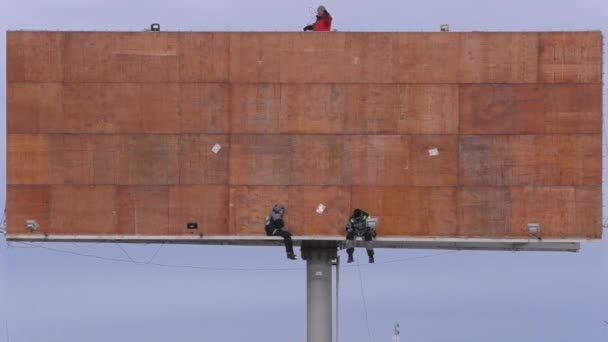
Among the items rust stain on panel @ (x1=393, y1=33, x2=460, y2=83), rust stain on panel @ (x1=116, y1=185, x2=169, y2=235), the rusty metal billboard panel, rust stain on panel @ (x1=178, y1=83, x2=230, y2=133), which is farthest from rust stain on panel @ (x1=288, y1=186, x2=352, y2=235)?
rust stain on panel @ (x1=393, y1=33, x2=460, y2=83)

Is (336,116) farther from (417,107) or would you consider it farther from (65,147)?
(65,147)

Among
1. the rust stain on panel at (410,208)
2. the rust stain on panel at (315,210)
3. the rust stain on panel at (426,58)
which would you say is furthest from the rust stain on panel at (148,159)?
the rust stain on panel at (426,58)

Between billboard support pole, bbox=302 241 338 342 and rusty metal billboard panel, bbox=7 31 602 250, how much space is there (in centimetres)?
235

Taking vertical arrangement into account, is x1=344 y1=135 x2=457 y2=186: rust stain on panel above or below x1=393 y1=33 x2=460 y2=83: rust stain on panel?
below

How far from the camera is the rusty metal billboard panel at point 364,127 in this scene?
65.9 meters

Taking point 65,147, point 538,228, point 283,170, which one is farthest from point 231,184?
point 538,228

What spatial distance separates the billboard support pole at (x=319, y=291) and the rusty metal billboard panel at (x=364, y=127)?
92.6 inches

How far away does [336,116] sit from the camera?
6600 cm

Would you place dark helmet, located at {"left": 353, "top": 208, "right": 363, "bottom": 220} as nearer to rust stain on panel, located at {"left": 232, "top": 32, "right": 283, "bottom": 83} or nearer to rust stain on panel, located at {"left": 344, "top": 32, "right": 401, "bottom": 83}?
rust stain on panel, located at {"left": 344, "top": 32, "right": 401, "bottom": 83}

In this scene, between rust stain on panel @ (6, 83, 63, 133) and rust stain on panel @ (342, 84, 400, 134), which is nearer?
rust stain on panel @ (342, 84, 400, 134)

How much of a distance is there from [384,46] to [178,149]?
8.51 metres

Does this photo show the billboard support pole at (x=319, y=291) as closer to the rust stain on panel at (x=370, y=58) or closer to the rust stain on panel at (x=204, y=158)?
the rust stain on panel at (x=204, y=158)
